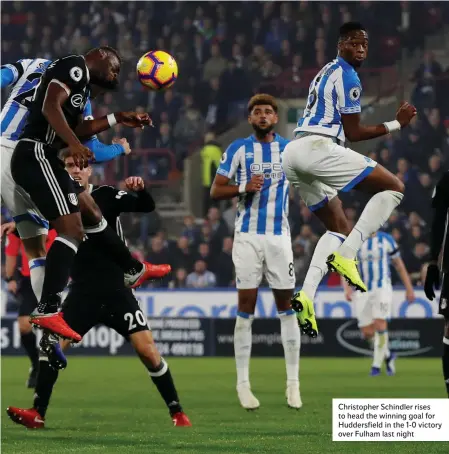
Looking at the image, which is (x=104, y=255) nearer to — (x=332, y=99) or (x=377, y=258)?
(x=332, y=99)

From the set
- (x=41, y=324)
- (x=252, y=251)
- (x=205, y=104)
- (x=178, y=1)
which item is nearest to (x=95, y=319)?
(x=41, y=324)

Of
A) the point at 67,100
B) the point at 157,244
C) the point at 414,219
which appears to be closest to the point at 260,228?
the point at 67,100

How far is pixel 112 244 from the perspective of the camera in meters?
8.07

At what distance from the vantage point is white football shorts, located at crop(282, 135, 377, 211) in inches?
294

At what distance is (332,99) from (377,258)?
755cm

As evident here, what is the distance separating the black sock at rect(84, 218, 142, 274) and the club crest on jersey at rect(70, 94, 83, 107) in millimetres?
1204

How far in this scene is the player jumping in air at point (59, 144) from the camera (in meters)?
6.86

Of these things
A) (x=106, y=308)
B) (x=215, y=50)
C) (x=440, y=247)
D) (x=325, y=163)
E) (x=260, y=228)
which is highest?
(x=215, y=50)

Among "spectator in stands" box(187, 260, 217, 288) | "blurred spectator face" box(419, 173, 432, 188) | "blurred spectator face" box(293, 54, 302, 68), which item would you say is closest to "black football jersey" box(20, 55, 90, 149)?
"spectator in stands" box(187, 260, 217, 288)

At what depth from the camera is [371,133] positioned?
7367 millimetres

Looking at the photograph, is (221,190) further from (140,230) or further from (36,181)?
(140,230)

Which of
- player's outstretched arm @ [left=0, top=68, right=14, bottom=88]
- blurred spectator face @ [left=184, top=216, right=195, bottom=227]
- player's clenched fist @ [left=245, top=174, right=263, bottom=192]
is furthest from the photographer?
blurred spectator face @ [left=184, top=216, right=195, bottom=227]

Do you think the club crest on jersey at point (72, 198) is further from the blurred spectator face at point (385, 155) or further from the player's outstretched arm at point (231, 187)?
the blurred spectator face at point (385, 155)

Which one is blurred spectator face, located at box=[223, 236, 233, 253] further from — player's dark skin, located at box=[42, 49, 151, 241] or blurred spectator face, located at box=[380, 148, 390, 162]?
player's dark skin, located at box=[42, 49, 151, 241]
